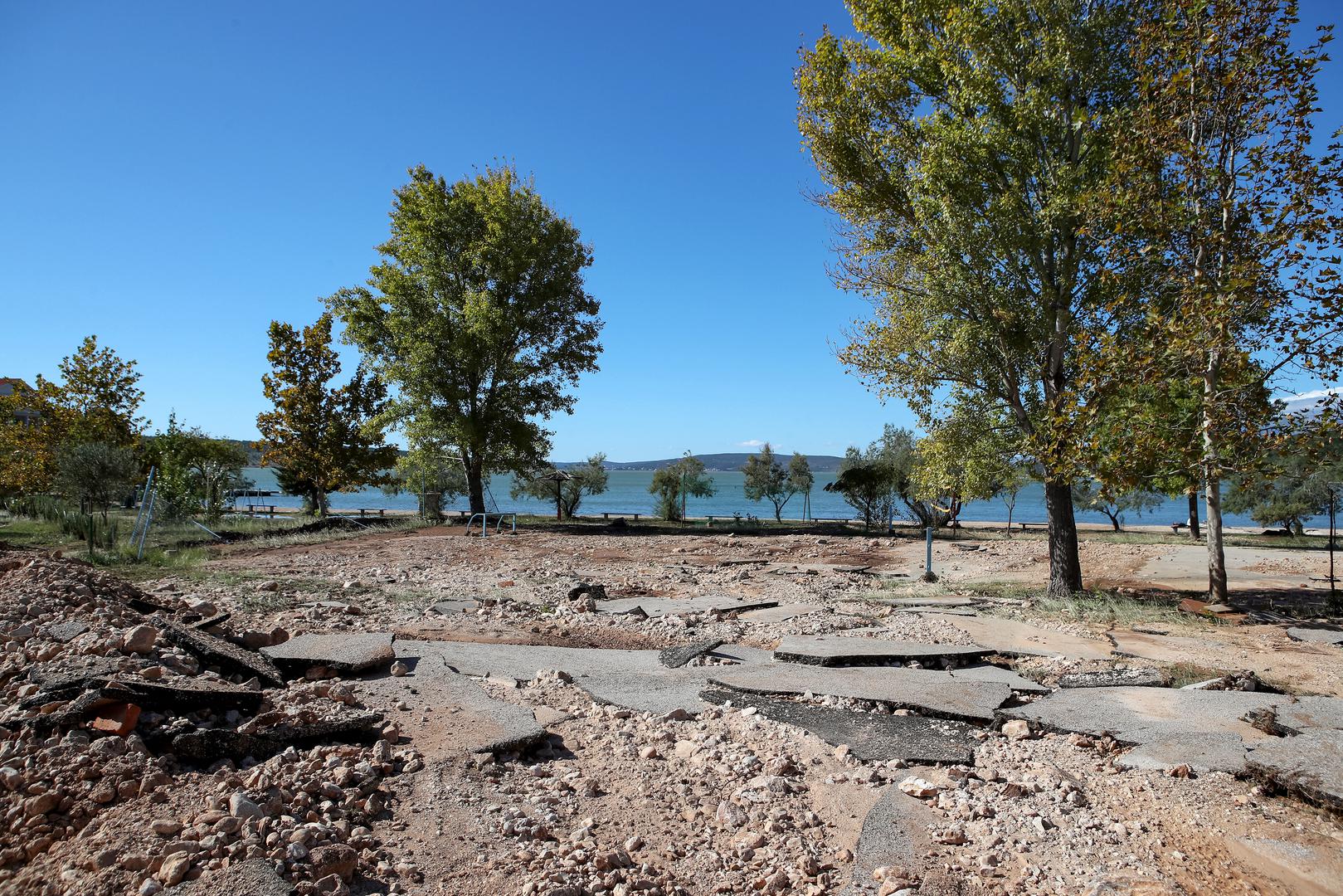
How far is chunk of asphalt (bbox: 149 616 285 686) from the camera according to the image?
5.29 m

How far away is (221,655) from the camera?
17.3ft

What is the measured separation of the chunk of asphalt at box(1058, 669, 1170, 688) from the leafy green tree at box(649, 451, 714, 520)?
28.7m

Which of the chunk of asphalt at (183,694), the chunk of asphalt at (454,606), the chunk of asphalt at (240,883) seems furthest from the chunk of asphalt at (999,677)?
the chunk of asphalt at (454,606)

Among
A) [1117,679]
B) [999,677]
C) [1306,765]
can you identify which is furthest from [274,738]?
[1117,679]

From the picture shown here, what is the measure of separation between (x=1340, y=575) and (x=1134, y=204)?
10.7 meters

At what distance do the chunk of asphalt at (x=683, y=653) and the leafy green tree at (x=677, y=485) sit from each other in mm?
27297

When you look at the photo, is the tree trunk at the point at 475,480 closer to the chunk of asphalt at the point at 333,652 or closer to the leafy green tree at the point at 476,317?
the leafy green tree at the point at 476,317

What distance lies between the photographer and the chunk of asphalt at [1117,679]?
5.74m

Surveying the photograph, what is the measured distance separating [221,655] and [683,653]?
3745 millimetres

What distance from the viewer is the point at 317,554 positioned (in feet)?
49.2

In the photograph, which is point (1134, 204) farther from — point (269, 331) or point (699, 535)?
point (269, 331)

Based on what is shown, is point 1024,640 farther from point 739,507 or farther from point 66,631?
point 739,507

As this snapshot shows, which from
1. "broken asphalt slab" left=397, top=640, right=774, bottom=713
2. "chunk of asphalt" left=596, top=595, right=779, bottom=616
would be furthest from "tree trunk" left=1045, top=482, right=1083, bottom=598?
"broken asphalt slab" left=397, top=640, right=774, bottom=713

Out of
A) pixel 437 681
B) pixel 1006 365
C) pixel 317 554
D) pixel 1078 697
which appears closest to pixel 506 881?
pixel 437 681
